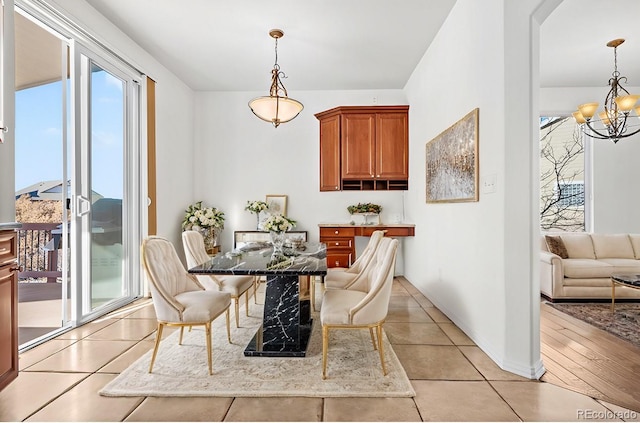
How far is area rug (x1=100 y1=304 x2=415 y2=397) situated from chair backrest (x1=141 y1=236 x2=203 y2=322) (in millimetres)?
394

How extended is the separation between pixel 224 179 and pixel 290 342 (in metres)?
3.66

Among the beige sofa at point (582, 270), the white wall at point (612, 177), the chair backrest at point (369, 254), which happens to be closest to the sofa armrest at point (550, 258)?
the beige sofa at point (582, 270)

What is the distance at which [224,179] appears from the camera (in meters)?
5.50

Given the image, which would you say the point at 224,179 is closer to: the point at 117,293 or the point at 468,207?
the point at 117,293

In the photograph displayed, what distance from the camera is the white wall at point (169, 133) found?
3798mm

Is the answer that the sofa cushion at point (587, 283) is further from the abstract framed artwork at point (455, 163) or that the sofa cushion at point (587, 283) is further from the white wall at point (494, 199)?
the abstract framed artwork at point (455, 163)

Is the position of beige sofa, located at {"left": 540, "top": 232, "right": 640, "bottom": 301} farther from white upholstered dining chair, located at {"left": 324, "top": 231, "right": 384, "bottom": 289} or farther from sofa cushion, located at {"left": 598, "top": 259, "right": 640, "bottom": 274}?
white upholstered dining chair, located at {"left": 324, "top": 231, "right": 384, "bottom": 289}

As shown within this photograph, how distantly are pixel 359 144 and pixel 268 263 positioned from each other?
3105 mm

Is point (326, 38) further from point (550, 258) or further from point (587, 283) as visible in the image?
point (587, 283)

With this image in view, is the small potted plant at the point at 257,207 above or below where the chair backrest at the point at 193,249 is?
above

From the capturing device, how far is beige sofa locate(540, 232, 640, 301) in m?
3.85

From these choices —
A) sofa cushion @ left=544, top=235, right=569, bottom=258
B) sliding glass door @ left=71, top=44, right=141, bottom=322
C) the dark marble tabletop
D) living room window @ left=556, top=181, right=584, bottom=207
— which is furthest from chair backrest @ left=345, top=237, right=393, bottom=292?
living room window @ left=556, top=181, right=584, bottom=207

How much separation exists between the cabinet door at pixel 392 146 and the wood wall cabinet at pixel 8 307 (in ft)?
13.7

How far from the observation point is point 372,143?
501cm
